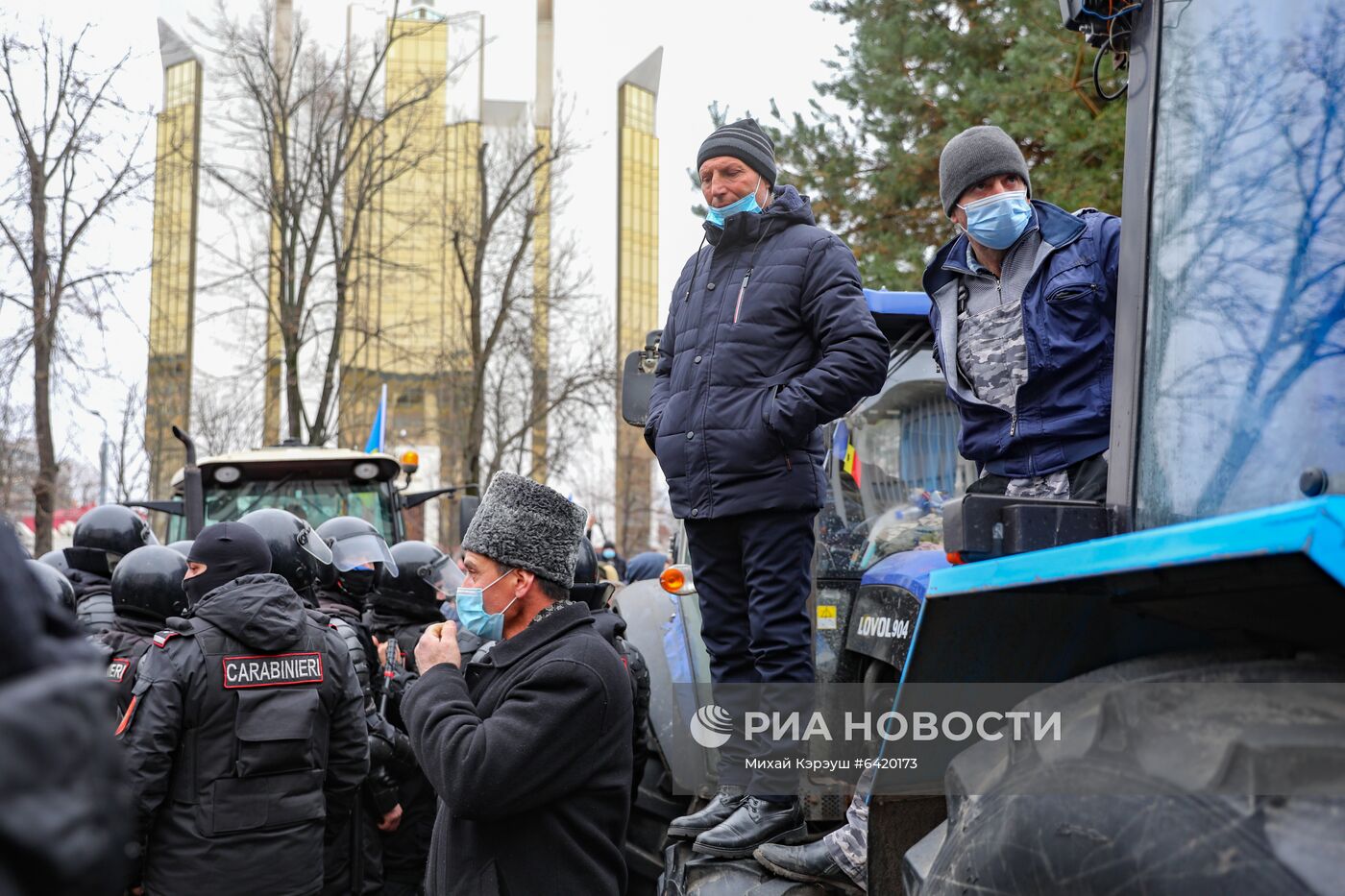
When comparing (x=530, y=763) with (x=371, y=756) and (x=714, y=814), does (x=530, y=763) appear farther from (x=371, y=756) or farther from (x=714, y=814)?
(x=371, y=756)

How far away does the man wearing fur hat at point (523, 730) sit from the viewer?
331 centimetres

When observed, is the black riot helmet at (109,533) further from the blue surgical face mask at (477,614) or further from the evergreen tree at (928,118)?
the evergreen tree at (928,118)

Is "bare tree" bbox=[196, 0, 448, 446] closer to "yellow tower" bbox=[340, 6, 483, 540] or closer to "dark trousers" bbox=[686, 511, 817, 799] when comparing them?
"yellow tower" bbox=[340, 6, 483, 540]

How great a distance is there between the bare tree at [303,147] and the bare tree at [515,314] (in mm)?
2118

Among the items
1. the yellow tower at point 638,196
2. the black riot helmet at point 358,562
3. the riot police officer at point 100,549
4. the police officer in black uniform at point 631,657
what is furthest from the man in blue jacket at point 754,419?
the yellow tower at point 638,196

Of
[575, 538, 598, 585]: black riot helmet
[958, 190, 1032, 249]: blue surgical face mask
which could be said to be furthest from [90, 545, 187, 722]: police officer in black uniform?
[958, 190, 1032, 249]: blue surgical face mask

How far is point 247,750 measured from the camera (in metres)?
4.62

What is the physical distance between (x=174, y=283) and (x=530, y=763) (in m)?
29.5

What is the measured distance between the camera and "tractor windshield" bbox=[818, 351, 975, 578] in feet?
16.0

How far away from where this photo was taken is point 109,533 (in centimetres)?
765

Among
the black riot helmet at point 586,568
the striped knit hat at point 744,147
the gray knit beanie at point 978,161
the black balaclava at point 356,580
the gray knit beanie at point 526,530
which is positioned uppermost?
the striped knit hat at point 744,147

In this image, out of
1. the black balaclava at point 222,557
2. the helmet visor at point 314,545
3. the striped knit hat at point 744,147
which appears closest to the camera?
the striped knit hat at point 744,147

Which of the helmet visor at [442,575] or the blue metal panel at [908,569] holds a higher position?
the blue metal panel at [908,569]

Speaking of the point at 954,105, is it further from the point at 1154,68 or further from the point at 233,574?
the point at 1154,68
